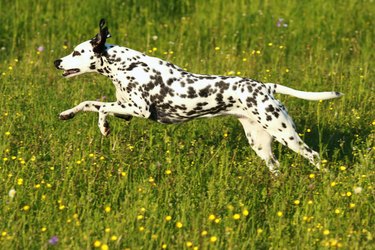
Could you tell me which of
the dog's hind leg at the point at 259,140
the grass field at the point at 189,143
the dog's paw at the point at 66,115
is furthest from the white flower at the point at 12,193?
the dog's hind leg at the point at 259,140

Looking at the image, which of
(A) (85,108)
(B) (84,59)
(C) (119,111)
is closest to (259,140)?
(C) (119,111)

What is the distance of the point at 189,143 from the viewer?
8.21 m

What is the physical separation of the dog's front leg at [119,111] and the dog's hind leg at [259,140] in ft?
3.03

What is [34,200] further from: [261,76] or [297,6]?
[297,6]

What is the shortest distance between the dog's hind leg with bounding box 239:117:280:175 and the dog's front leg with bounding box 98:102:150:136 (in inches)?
36.3

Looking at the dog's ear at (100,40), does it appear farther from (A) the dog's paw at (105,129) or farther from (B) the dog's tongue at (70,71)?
(A) the dog's paw at (105,129)

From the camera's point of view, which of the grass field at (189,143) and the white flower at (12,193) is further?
the white flower at (12,193)

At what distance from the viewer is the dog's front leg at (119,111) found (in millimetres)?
7613

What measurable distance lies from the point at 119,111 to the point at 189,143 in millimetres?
887

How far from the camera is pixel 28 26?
1156cm

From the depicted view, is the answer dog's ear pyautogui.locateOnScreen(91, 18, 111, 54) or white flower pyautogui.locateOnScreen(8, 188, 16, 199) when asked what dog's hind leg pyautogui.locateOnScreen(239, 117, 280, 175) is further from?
white flower pyautogui.locateOnScreen(8, 188, 16, 199)

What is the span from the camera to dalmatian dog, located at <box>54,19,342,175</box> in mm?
7293

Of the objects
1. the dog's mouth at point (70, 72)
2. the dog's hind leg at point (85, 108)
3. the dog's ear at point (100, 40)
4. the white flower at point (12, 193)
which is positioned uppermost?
the dog's ear at point (100, 40)

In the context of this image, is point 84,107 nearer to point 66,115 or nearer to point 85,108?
point 85,108
